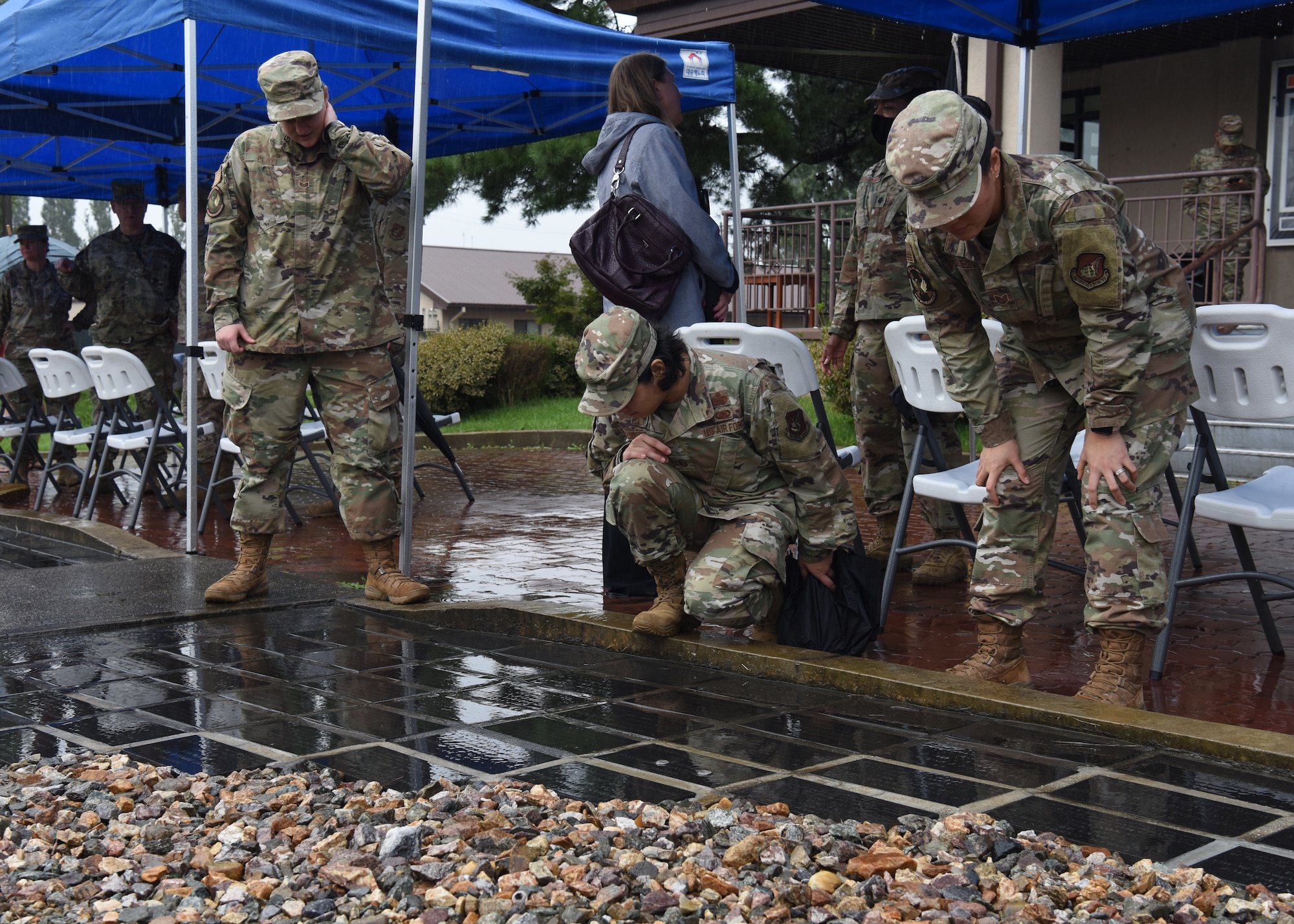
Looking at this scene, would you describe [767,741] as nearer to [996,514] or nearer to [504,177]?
[996,514]

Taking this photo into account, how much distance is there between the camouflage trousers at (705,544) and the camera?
3.85 m

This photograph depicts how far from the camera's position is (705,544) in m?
4.09

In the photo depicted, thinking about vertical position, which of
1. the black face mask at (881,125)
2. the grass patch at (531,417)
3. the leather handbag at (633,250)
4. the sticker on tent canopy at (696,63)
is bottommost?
the grass patch at (531,417)

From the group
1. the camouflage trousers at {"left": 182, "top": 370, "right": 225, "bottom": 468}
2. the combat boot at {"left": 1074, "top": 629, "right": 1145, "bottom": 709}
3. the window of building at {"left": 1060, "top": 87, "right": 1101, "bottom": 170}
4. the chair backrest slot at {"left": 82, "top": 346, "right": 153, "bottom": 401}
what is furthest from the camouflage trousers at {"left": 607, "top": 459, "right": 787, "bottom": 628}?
the window of building at {"left": 1060, "top": 87, "right": 1101, "bottom": 170}

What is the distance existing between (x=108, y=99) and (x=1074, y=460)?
786 cm

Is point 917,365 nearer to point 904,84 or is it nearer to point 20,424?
point 904,84

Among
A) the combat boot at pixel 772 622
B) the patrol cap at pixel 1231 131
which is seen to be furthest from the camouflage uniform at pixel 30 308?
the patrol cap at pixel 1231 131

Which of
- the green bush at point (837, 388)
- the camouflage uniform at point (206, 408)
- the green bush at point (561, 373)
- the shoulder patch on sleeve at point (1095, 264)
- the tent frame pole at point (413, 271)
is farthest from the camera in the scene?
the green bush at point (561, 373)

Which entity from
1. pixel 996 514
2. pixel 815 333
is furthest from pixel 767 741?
pixel 815 333

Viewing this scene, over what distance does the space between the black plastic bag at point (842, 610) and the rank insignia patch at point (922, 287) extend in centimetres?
83

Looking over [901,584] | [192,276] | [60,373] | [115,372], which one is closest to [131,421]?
[60,373]

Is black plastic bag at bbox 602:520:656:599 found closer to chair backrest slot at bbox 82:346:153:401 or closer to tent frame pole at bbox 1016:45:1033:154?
tent frame pole at bbox 1016:45:1033:154

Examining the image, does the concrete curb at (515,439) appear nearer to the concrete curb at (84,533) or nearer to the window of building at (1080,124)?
the concrete curb at (84,533)

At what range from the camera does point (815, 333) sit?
41.8ft
